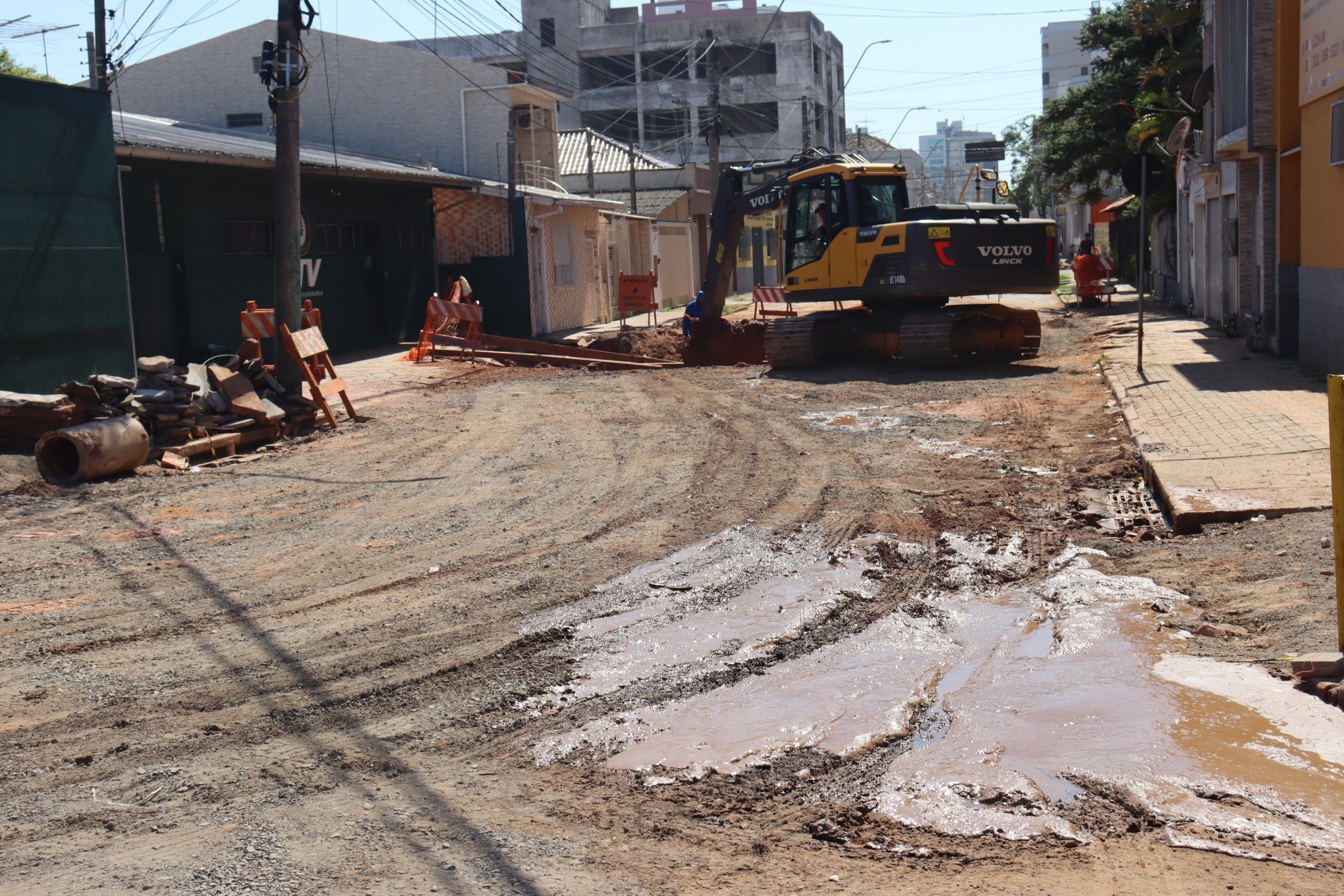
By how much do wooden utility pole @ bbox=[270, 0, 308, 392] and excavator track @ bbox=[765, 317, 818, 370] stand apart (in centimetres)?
810

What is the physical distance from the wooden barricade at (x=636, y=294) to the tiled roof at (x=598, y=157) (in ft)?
48.0

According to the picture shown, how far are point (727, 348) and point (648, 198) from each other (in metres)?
22.1

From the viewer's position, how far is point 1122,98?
3750 cm

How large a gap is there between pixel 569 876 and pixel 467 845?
0.43 metres

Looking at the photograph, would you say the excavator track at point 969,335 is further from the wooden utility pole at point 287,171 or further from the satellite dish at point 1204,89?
the wooden utility pole at point 287,171

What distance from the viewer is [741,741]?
519 centimetres

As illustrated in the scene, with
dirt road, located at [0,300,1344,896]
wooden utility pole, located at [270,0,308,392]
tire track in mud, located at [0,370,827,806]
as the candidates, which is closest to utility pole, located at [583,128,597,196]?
wooden utility pole, located at [270,0,308,392]

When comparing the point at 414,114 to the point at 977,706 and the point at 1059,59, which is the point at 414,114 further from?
the point at 1059,59

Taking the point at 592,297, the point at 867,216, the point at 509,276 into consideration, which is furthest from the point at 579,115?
the point at 867,216

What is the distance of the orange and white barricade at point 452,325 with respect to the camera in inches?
933

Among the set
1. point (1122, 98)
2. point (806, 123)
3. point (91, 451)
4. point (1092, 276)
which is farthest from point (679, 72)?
point (91, 451)

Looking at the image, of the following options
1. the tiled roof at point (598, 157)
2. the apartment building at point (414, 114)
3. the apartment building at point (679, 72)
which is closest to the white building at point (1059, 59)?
the apartment building at point (679, 72)

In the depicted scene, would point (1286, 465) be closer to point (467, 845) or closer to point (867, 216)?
point (467, 845)

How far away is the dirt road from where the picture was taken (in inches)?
163
